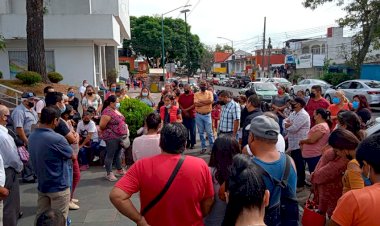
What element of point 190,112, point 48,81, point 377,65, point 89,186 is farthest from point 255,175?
point 377,65

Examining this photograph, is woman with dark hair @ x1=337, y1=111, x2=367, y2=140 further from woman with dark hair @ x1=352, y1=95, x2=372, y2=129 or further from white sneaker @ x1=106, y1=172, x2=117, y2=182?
white sneaker @ x1=106, y1=172, x2=117, y2=182

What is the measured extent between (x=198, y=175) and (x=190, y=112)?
22.3 feet

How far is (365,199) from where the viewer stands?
196 centimetres

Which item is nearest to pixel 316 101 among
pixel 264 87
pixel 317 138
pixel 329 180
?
pixel 317 138

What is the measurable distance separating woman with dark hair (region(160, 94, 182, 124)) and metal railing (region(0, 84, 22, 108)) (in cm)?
721

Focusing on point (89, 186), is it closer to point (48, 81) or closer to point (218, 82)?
point (48, 81)

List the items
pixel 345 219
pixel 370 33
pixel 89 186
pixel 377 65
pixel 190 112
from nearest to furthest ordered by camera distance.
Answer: pixel 345 219
pixel 89 186
pixel 190 112
pixel 370 33
pixel 377 65

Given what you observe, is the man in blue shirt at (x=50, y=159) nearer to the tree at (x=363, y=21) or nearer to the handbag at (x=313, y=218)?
the handbag at (x=313, y=218)

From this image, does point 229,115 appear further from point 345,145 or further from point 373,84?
point 373,84

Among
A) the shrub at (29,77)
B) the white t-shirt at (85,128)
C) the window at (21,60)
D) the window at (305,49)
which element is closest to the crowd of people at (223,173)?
the white t-shirt at (85,128)

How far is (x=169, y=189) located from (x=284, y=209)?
98cm

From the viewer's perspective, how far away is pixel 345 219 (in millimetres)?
2002

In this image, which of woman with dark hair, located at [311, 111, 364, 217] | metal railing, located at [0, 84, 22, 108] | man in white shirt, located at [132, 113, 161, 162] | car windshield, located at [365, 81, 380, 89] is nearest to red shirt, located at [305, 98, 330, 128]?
woman with dark hair, located at [311, 111, 364, 217]

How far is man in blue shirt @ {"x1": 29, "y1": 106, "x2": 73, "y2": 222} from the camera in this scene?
12.8ft
